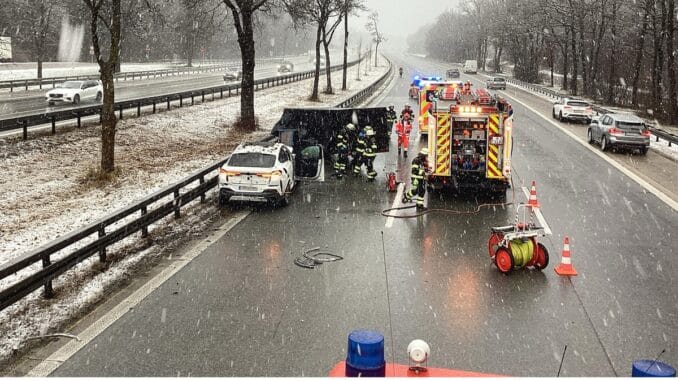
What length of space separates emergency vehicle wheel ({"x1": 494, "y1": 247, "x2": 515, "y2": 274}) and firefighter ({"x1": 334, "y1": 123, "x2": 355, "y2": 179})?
9811 mm

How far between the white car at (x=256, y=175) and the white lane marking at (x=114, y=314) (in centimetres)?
203

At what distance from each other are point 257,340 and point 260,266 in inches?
133

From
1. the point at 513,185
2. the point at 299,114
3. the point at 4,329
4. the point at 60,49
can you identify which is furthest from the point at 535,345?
the point at 60,49

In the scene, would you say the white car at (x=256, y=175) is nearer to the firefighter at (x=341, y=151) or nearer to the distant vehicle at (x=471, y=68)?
the firefighter at (x=341, y=151)

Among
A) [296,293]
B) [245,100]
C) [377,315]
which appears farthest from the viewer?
[245,100]

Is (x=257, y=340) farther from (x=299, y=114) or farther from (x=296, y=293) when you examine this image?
(x=299, y=114)

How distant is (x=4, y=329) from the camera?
353 inches

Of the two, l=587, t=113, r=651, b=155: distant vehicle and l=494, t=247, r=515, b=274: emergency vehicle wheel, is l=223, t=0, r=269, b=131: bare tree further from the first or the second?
l=494, t=247, r=515, b=274: emergency vehicle wheel

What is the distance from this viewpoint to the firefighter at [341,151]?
21.0m

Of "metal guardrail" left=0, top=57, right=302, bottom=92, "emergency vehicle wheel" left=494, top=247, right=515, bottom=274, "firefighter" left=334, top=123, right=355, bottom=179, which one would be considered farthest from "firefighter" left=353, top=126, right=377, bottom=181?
"metal guardrail" left=0, top=57, right=302, bottom=92

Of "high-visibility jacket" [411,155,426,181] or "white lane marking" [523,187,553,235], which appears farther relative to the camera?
"high-visibility jacket" [411,155,426,181]

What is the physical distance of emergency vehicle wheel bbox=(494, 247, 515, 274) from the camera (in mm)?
11570

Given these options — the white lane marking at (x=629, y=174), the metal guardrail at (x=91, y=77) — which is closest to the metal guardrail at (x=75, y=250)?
the white lane marking at (x=629, y=174)

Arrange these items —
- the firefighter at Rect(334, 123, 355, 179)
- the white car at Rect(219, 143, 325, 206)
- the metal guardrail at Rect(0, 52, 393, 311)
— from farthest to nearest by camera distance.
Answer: the firefighter at Rect(334, 123, 355, 179), the white car at Rect(219, 143, 325, 206), the metal guardrail at Rect(0, 52, 393, 311)
